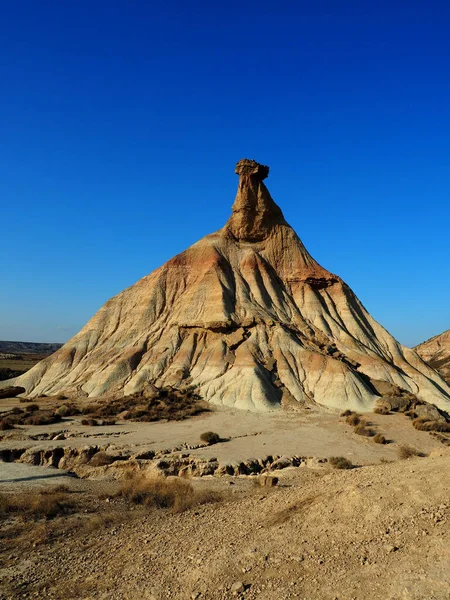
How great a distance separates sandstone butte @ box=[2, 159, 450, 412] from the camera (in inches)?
1213

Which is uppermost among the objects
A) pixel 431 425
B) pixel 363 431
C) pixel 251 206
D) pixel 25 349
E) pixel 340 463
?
pixel 251 206

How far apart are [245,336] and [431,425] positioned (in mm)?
15084

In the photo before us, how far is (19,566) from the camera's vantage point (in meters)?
7.71

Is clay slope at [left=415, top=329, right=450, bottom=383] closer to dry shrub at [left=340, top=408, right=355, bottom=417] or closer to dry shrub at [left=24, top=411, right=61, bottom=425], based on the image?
dry shrub at [left=340, top=408, right=355, bottom=417]

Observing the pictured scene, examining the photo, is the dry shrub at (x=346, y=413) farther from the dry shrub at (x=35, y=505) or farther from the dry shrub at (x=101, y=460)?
the dry shrub at (x=35, y=505)

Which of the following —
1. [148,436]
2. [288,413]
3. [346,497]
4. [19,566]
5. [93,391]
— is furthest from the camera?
[93,391]

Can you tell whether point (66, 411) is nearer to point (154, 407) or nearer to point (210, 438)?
point (154, 407)

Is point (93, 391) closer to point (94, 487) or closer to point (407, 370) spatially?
point (94, 487)

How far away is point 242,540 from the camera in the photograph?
799cm

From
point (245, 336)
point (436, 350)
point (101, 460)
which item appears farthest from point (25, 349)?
point (101, 460)

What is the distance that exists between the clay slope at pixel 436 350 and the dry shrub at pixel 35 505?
65811mm

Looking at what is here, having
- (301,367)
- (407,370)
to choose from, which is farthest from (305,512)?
(407,370)

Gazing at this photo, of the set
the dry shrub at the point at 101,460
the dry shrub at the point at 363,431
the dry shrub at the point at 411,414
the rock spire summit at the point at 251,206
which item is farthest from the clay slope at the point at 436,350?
the dry shrub at the point at 101,460

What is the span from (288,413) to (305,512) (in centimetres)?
1917
